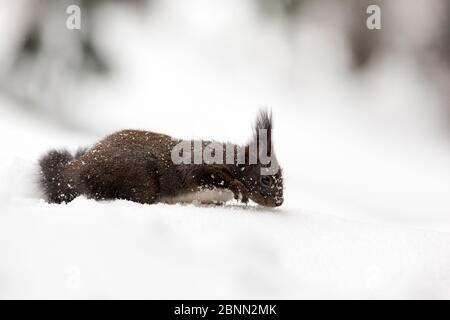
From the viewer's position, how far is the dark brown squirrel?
269 centimetres

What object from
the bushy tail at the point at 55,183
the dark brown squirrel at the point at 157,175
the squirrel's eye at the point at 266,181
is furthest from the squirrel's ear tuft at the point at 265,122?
the bushy tail at the point at 55,183

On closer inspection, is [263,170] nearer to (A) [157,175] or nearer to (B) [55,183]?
(A) [157,175]

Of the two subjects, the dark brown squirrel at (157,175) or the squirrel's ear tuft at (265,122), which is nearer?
the dark brown squirrel at (157,175)

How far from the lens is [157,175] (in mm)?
2775

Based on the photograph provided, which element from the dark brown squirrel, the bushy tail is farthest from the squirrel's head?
the bushy tail

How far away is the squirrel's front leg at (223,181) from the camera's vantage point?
279 centimetres

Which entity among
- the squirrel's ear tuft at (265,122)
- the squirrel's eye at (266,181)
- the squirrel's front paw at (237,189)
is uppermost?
the squirrel's ear tuft at (265,122)

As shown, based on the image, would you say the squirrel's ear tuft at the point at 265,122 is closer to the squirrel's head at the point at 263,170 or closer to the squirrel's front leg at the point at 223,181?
the squirrel's head at the point at 263,170

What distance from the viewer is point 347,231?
2207mm

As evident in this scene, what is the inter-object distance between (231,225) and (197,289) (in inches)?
19.6

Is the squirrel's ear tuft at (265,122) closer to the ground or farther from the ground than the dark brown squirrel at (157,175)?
farther from the ground

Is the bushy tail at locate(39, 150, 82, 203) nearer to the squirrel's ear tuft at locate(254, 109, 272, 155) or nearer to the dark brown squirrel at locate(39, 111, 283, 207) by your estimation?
the dark brown squirrel at locate(39, 111, 283, 207)

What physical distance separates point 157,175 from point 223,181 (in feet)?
0.90

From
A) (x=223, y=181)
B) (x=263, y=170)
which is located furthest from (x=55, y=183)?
(x=263, y=170)
